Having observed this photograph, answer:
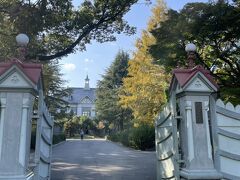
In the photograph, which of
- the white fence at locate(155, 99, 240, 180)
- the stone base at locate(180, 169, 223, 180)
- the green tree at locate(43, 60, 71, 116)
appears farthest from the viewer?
the green tree at locate(43, 60, 71, 116)

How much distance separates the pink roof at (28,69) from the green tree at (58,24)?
24.6 ft

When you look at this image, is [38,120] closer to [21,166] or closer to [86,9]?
[21,166]

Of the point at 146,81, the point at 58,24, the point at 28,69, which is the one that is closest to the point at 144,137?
the point at 146,81

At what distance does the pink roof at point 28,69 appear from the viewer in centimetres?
493

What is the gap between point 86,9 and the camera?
14047mm

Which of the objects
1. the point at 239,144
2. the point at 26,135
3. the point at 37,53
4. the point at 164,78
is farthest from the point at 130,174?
the point at 164,78

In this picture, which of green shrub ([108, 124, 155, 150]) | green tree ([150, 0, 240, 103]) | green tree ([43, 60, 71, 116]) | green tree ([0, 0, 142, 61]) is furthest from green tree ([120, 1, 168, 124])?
green tree ([43, 60, 71, 116])

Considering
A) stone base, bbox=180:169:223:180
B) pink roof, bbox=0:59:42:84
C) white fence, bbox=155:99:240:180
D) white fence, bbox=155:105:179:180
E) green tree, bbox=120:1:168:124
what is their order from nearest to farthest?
pink roof, bbox=0:59:42:84 → stone base, bbox=180:169:223:180 → white fence, bbox=155:99:240:180 → white fence, bbox=155:105:179:180 → green tree, bbox=120:1:168:124

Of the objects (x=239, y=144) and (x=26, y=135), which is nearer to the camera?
(x=26, y=135)

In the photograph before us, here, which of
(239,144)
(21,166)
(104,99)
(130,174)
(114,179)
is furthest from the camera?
(104,99)

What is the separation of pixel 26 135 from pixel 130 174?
573 cm

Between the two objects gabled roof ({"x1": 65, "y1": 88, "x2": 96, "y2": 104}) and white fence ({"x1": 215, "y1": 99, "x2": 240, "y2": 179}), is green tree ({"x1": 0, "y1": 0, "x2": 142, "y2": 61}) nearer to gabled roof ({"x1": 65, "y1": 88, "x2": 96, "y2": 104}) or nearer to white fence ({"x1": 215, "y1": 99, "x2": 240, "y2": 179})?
white fence ({"x1": 215, "y1": 99, "x2": 240, "y2": 179})

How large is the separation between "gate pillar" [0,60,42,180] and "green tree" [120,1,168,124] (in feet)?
51.9

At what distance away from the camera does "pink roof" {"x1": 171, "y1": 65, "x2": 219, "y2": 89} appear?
5.46 m
